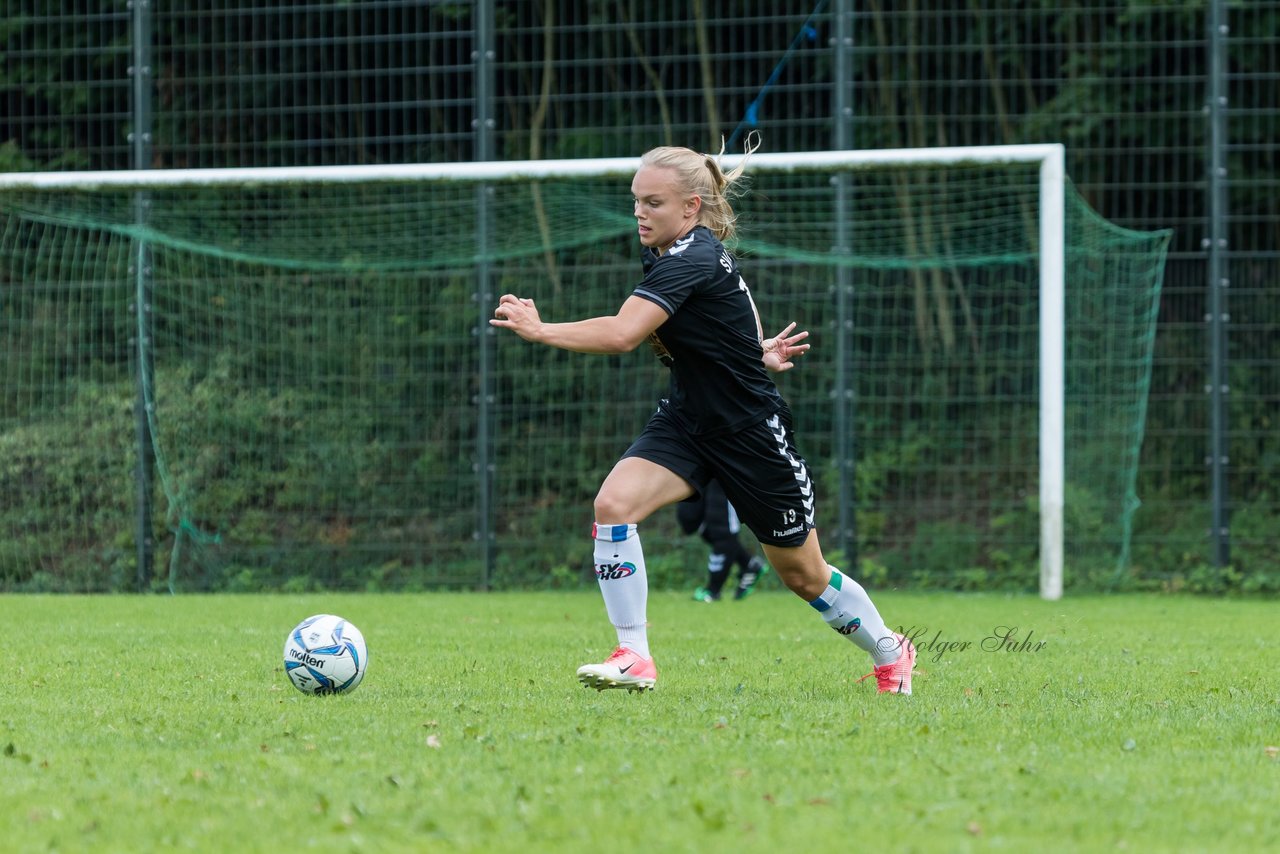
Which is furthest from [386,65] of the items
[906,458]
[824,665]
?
[824,665]

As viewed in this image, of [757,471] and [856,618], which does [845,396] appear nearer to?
[856,618]

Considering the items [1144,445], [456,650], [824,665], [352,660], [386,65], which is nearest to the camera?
[352,660]

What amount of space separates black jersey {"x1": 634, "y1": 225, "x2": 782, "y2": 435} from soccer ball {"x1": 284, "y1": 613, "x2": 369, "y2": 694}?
146 cm

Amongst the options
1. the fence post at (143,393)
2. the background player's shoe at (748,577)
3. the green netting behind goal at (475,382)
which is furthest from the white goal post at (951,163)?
the background player's shoe at (748,577)

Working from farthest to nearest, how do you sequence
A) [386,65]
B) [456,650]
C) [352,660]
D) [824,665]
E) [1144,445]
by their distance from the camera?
[386,65], [1144,445], [456,650], [824,665], [352,660]

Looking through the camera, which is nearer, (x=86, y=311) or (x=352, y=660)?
(x=352, y=660)

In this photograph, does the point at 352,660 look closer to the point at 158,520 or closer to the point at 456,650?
the point at 456,650

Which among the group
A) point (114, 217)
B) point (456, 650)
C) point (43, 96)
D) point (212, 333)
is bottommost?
point (456, 650)

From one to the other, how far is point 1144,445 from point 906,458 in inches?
73.5

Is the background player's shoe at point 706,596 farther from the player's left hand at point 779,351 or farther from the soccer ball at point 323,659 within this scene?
the soccer ball at point 323,659

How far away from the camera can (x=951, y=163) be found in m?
11.2

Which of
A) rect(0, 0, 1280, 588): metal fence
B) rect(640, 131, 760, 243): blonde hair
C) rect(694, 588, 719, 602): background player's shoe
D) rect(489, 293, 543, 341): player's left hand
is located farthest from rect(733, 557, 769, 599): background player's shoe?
rect(489, 293, 543, 341): player's left hand

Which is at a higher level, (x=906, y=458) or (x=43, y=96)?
(x=43, y=96)

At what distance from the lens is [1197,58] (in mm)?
12852
